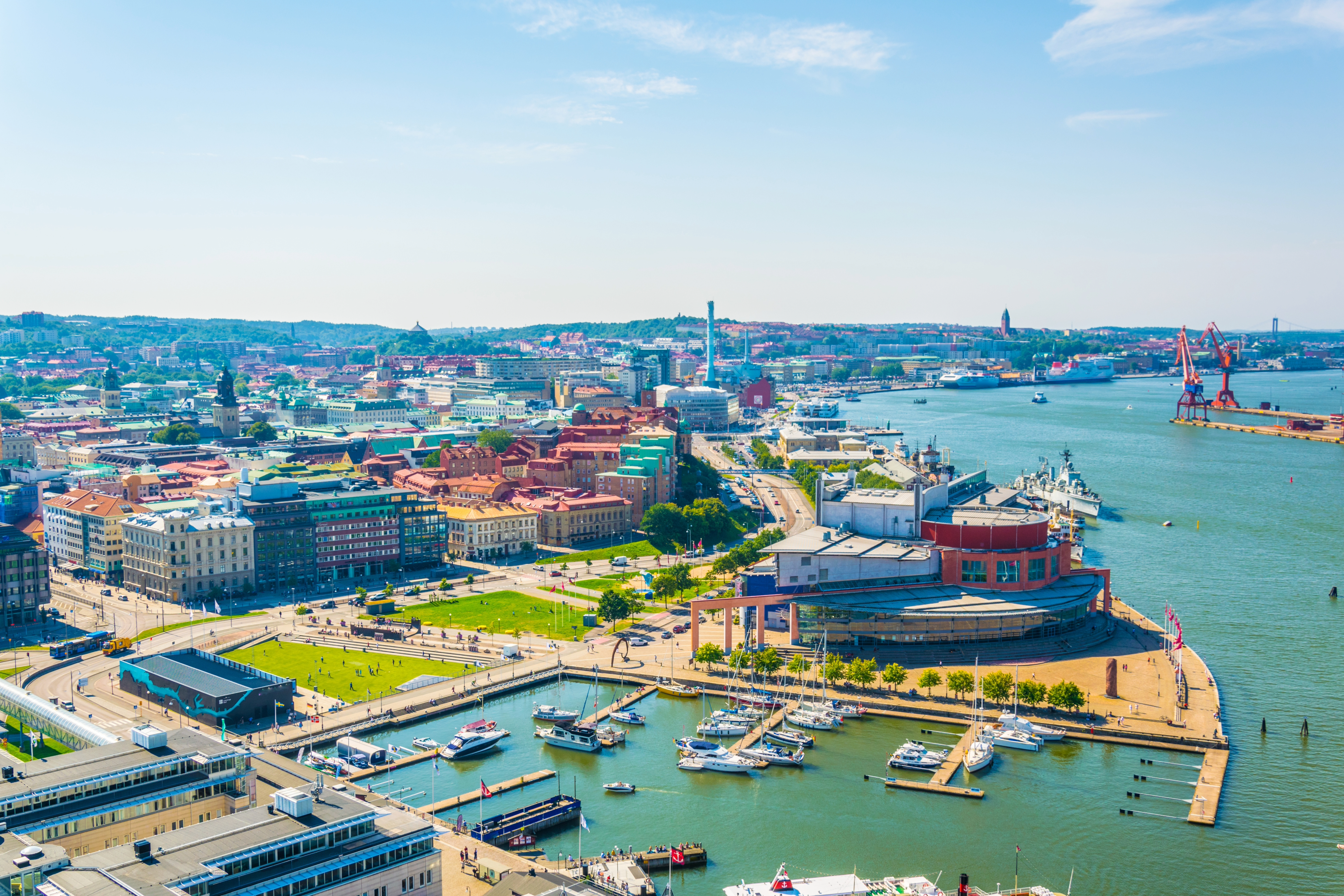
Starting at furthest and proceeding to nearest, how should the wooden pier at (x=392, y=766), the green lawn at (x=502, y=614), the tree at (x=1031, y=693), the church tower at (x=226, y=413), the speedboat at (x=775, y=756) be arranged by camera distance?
the church tower at (x=226, y=413) < the green lawn at (x=502, y=614) < the tree at (x=1031, y=693) < the speedboat at (x=775, y=756) < the wooden pier at (x=392, y=766)

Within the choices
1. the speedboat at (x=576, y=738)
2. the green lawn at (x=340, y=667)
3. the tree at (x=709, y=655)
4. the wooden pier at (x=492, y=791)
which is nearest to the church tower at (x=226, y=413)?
the green lawn at (x=340, y=667)

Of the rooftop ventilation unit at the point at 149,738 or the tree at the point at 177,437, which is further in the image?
the tree at the point at 177,437

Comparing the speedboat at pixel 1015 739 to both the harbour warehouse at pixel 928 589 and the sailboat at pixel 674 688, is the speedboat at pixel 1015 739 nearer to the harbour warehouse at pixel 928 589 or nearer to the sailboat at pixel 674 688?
the harbour warehouse at pixel 928 589

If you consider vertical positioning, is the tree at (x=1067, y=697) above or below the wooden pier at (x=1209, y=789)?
above

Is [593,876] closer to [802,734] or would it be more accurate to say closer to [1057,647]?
[802,734]

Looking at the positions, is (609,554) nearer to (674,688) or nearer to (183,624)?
(183,624)

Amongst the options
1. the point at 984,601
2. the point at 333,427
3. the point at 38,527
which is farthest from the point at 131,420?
the point at 984,601

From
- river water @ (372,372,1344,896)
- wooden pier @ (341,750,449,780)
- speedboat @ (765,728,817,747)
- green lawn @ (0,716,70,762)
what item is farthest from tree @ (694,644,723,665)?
green lawn @ (0,716,70,762)
